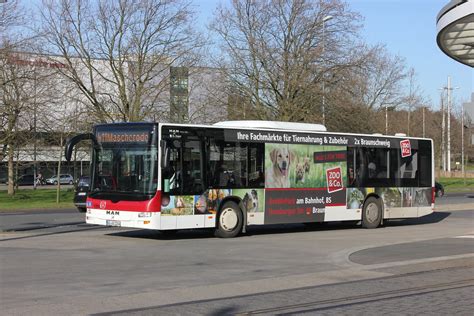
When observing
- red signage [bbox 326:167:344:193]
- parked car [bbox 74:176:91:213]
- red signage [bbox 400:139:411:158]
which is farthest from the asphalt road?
parked car [bbox 74:176:91:213]

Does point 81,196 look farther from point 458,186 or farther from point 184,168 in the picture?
point 458,186

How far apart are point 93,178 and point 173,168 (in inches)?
86.4

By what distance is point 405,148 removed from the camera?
71.9ft

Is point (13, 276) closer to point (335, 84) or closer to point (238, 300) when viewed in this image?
point (238, 300)

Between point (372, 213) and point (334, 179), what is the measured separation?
209cm

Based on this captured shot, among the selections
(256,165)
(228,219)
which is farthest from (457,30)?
(228,219)

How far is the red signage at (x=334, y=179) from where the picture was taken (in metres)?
19.6

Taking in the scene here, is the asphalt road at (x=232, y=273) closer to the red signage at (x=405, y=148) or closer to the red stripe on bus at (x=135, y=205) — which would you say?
the red stripe on bus at (x=135, y=205)

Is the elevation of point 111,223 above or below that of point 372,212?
below

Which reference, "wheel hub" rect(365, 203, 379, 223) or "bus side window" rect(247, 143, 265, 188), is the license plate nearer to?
"bus side window" rect(247, 143, 265, 188)

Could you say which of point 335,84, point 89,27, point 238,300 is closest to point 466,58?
point 335,84

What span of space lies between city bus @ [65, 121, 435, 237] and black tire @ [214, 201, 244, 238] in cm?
3

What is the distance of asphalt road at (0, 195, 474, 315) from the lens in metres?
8.14

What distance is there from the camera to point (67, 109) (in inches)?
1442
